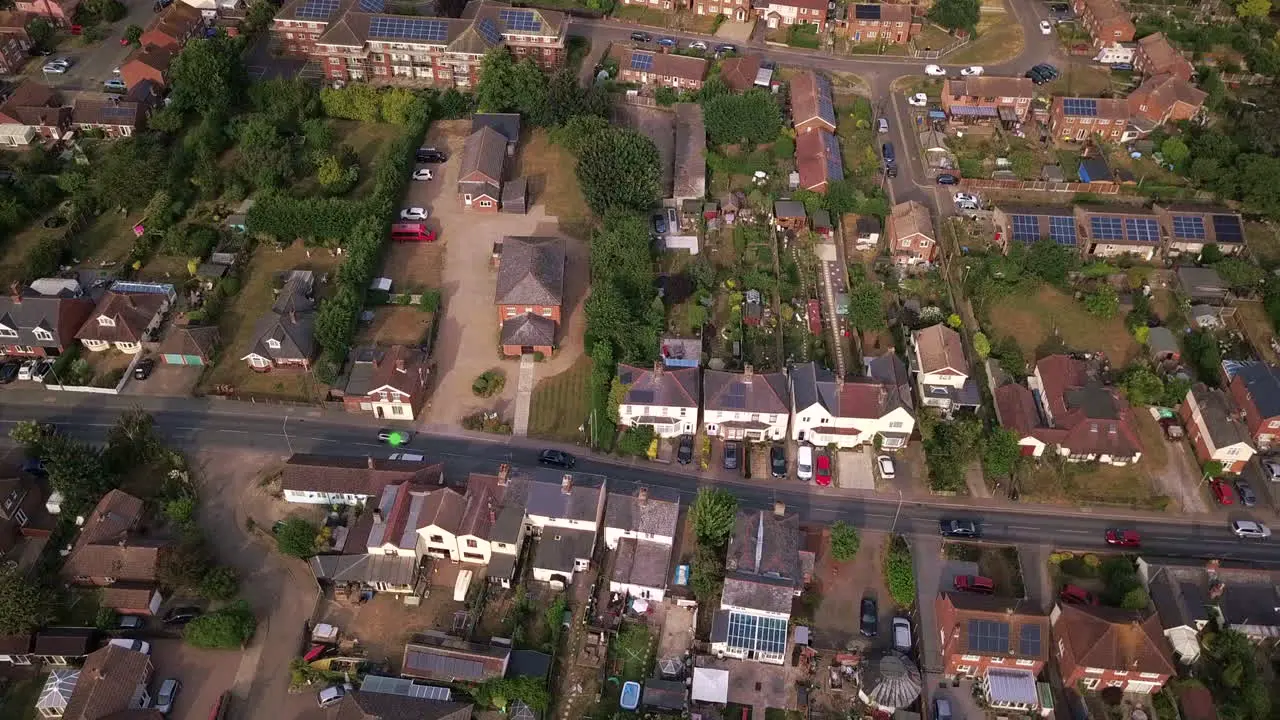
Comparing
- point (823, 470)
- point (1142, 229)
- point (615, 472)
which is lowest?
point (615, 472)

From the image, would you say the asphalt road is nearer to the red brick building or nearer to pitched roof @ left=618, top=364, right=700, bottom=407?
pitched roof @ left=618, top=364, right=700, bottom=407

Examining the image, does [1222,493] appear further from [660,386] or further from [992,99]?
[992,99]

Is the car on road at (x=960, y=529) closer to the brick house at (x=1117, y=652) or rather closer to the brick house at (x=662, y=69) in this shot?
the brick house at (x=1117, y=652)

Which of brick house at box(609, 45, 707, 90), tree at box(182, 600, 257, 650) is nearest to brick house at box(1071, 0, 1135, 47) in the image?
brick house at box(609, 45, 707, 90)

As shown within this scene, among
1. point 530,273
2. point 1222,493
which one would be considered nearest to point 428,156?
point 530,273

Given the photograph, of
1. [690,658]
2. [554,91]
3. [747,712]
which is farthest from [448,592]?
[554,91]

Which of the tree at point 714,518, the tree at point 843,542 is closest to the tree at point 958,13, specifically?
the tree at point 843,542

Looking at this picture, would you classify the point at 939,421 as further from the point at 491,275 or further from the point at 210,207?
the point at 210,207
